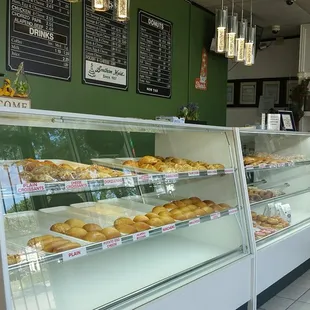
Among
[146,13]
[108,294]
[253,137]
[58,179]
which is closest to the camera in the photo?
[58,179]

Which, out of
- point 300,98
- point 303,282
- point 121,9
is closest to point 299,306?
point 303,282

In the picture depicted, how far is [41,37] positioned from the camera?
10.4 feet

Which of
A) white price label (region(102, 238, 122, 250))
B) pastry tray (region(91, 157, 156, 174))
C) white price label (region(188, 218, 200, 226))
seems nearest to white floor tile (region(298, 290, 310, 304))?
white price label (region(188, 218, 200, 226))

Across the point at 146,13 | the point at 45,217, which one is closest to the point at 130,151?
the point at 45,217

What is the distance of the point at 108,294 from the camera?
197cm

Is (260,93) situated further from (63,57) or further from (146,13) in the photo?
(63,57)

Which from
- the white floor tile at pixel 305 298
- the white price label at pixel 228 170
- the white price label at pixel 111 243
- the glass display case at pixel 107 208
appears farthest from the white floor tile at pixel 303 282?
the white price label at pixel 111 243

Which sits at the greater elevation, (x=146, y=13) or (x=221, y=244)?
(x=146, y=13)

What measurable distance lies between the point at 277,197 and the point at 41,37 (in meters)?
2.31

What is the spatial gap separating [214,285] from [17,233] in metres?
1.05

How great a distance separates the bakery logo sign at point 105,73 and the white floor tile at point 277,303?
232 centimetres

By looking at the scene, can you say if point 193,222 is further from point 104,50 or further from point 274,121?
point 104,50

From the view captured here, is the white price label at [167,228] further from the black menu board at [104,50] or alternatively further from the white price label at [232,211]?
the black menu board at [104,50]

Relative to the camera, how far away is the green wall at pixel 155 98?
336 cm
